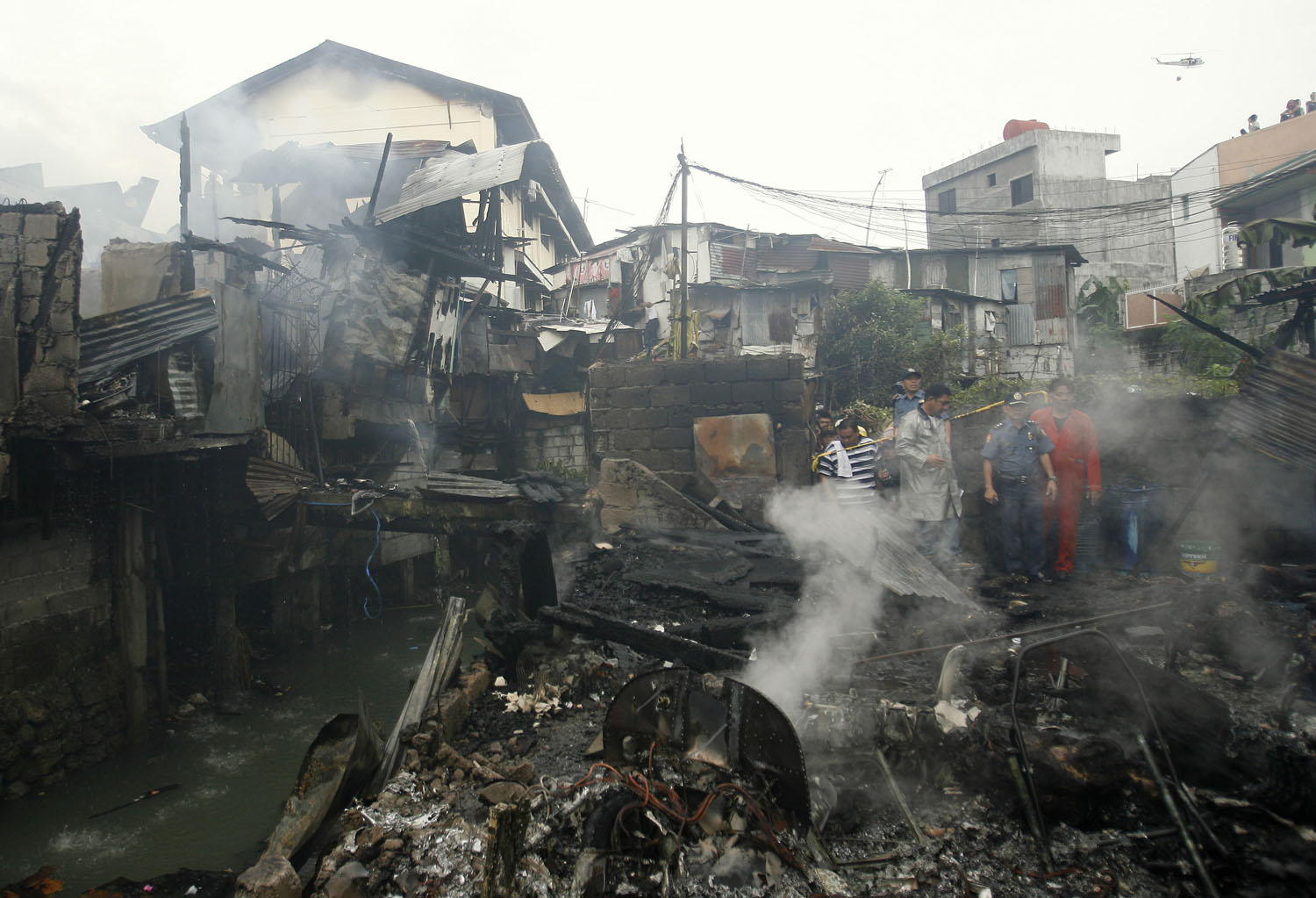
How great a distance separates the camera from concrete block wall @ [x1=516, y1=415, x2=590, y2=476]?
57.7 feet

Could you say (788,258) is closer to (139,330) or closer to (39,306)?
(139,330)

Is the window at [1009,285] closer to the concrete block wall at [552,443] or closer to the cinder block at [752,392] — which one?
the concrete block wall at [552,443]

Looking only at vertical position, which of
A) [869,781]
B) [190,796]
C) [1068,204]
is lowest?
[190,796]

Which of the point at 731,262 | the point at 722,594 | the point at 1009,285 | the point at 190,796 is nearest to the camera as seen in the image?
the point at 722,594

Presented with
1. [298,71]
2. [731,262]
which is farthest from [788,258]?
[298,71]

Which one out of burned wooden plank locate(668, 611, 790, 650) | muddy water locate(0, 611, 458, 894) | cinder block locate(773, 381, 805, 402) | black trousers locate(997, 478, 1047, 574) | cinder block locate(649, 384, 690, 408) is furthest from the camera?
cinder block locate(649, 384, 690, 408)

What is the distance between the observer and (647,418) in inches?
313

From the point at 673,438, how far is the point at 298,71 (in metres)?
19.5

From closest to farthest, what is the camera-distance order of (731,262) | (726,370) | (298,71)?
(726,370) → (298,71) → (731,262)

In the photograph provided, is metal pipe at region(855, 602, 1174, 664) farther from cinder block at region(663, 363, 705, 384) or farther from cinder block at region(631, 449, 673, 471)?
cinder block at region(663, 363, 705, 384)

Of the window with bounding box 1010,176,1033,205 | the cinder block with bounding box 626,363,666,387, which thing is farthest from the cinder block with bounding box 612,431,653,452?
the window with bounding box 1010,176,1033,205

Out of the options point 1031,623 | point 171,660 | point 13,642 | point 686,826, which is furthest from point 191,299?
point 1031,623

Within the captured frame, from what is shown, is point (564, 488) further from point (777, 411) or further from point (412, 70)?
point (412, 70)

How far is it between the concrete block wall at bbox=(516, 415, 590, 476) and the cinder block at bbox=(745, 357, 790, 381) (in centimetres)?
1034
